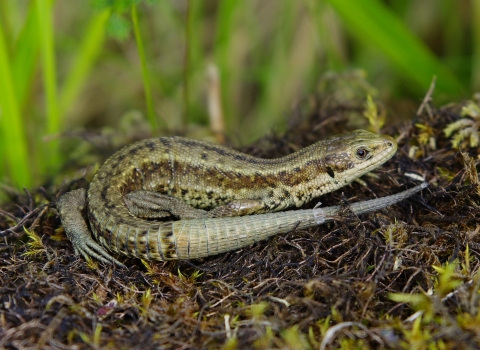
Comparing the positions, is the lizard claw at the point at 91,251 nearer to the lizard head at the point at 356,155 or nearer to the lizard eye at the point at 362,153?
the lizard head at the point at 356,155

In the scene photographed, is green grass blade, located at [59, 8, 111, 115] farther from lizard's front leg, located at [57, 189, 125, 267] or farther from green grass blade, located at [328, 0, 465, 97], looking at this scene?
green grass blade, located at [328, 0, 465, 97]

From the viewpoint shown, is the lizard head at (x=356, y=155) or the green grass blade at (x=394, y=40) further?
the green grass blade at (x=394, y=40)

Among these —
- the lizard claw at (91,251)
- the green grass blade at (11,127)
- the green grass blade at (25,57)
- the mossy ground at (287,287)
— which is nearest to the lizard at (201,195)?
the lizard claw at (91,251)

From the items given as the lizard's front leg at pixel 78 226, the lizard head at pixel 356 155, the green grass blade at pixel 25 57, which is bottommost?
the lizard's front leg at pixel 78 226

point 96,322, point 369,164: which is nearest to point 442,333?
point 369,164

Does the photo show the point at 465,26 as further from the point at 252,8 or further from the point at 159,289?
the point at 159,289

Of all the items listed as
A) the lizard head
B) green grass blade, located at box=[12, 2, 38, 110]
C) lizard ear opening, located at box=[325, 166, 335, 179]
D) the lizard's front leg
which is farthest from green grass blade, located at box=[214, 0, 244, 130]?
the lizard's front leg
